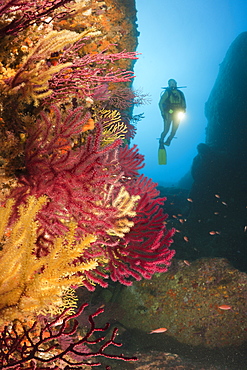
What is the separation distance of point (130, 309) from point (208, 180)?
1126 cm

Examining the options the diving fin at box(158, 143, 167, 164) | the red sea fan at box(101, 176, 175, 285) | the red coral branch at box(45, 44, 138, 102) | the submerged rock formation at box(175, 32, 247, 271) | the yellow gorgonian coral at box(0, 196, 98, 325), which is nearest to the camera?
the yellow gorgonian coral at box(0, 196, 98, 325)

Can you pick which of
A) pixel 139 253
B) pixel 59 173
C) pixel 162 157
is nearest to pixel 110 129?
pixel 59 173

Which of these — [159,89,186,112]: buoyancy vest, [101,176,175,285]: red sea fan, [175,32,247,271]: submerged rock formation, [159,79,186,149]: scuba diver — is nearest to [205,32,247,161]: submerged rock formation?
[175,32,247,271]: submerged rock formation

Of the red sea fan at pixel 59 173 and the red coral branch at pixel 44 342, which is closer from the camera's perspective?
the red coral branch at pixel 44 342

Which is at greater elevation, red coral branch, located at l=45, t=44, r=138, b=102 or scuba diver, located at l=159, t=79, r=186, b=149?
scuba diver, located at l=159, t=79, r=186, b=149

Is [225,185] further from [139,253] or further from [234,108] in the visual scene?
[139,253]

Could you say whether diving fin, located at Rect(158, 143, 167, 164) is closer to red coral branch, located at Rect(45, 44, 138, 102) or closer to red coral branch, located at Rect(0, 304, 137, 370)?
red coral branch, located at Rect(45, 44, 138, 102)

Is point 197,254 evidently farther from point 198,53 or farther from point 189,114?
point 198,53

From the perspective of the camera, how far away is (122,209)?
124 inches

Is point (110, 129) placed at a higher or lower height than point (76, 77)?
higher

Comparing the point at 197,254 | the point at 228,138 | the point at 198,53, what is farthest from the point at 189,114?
the point at 197,254

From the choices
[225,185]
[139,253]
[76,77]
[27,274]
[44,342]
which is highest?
[225,185]

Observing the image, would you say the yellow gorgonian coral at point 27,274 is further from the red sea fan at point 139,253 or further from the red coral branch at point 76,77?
the red coral branch at point 76,77

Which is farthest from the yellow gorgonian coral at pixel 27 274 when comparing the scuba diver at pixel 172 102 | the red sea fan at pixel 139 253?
the scuba diver at pixel 172 102
